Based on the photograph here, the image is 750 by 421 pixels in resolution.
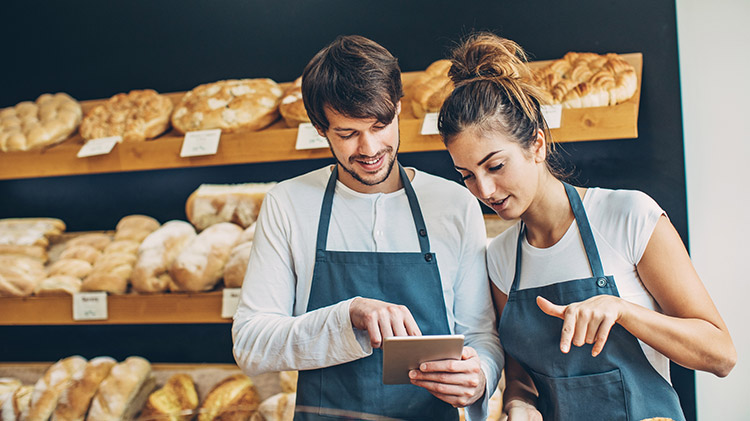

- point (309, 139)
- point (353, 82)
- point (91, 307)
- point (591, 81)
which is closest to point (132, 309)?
point (91, 307)

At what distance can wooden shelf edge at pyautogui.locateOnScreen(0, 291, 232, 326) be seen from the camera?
7.08 feet

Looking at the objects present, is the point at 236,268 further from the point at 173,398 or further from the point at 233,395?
the point at 173,398

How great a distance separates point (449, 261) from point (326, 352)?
0.38m

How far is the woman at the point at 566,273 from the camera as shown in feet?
3.90

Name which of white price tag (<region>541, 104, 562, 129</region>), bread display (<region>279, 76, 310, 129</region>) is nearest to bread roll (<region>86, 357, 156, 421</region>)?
bread display (<region>279, 76, 310, 129</region>)

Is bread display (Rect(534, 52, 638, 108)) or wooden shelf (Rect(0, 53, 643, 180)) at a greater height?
bread display (Rect(534, 52, 638, 108))

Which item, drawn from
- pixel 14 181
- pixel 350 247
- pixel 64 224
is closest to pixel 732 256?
pixel 350 247

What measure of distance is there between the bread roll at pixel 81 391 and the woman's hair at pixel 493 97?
1743 mm

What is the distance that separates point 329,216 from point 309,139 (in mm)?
666

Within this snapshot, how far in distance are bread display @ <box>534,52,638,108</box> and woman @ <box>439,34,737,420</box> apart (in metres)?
0.58

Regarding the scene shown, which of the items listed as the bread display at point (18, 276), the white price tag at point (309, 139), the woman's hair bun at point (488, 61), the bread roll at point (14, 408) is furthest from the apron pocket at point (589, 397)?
the bread display at point (18, 276)

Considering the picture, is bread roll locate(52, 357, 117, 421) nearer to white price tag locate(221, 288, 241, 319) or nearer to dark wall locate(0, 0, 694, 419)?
dark wall locate(0, 0, 694, 419)

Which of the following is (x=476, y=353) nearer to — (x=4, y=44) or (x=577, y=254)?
(x=577, y=254)

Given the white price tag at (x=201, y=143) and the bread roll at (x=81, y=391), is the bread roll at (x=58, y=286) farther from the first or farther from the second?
the white price tag at (x=201, y=143)
